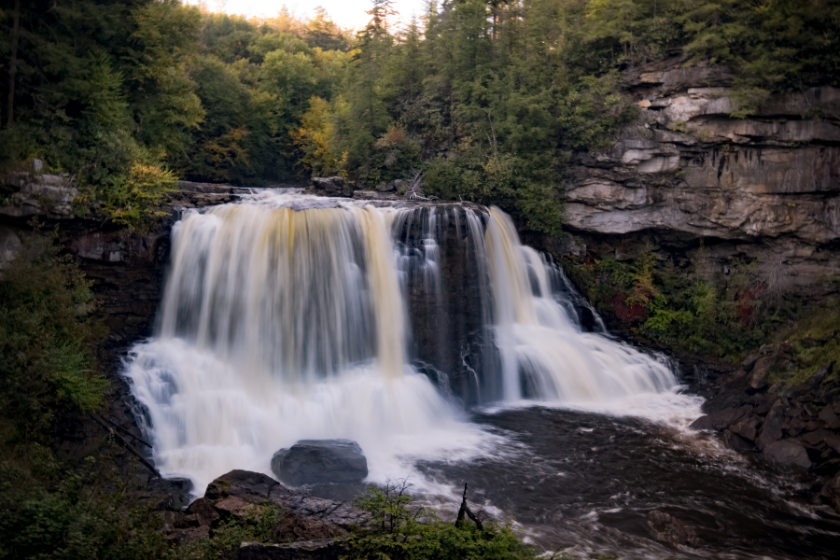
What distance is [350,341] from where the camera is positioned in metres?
15.1

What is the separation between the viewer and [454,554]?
280 inches

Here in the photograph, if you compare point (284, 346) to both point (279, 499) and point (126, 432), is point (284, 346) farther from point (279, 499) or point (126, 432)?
point (279, 499)

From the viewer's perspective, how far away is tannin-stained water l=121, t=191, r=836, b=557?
12359 mm

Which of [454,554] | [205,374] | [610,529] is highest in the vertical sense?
[205,374]

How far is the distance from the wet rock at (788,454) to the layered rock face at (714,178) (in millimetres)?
7696

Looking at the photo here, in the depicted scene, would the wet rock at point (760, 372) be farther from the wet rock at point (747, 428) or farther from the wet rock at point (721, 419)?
the wet rock at point (747, 428)

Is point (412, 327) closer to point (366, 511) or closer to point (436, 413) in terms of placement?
point (436, 413)

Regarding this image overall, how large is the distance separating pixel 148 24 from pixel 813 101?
18.7 m

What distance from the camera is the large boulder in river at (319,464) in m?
11.0

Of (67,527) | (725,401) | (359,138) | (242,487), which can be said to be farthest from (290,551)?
(359,138)

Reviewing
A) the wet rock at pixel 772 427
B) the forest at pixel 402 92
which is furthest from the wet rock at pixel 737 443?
the forest at pixel 402 92

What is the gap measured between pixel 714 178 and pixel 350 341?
12.2 meters

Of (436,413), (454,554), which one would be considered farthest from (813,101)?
(454,554)

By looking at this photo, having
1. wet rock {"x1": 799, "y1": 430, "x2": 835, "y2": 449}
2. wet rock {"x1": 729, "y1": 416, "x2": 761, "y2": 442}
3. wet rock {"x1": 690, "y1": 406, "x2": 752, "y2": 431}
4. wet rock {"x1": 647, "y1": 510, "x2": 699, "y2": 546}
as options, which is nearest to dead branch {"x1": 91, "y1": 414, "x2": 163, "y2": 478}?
wet rock {"x1": 647, "y1": 510, "x2": 699, "y2": 546}
